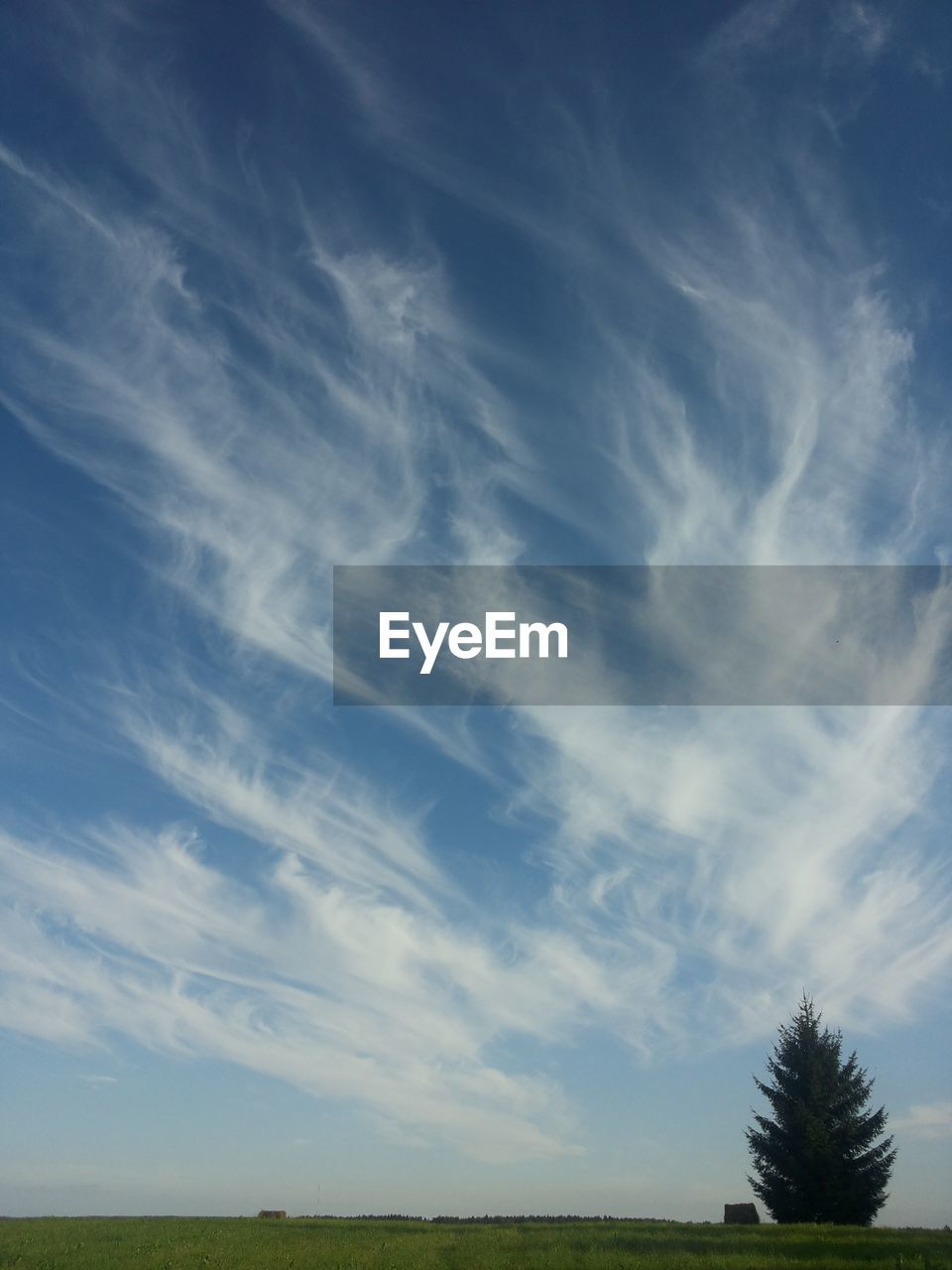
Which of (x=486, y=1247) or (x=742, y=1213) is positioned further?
(x=742, y=1213)

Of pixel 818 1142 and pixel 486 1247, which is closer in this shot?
pixel 486 1247

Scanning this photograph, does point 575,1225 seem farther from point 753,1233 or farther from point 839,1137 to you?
point 839,1137

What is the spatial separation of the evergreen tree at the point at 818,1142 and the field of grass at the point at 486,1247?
1156 centimetres

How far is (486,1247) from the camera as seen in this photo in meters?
32.1

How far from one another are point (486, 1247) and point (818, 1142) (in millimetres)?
20450

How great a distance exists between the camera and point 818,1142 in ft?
147

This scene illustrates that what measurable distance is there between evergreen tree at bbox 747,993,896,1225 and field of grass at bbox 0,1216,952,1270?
1156cm

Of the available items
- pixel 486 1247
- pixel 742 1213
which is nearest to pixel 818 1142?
pixel 742 1213

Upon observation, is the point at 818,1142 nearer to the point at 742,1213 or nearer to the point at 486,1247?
the point at 742,1213

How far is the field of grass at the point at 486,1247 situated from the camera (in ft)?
94.0

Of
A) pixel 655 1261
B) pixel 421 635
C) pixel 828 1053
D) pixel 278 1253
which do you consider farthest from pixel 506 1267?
pixel 828 1053

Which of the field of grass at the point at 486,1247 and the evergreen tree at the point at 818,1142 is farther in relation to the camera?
the evergreen tree at the point at 818,1142

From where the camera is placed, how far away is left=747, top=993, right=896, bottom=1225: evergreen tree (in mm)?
44594

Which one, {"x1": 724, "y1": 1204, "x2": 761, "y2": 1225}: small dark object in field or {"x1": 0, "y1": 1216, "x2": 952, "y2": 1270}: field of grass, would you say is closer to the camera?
{"x1": 0, "y1": 1216, "x2": 952, "y2": 1270}: field of grass
